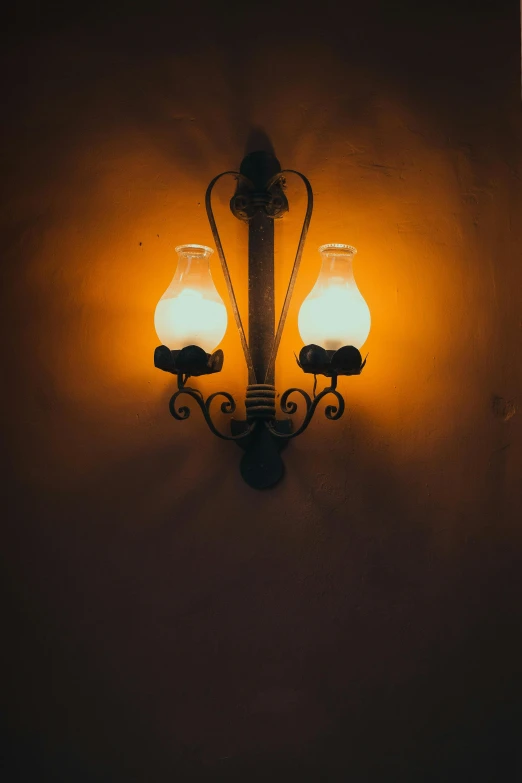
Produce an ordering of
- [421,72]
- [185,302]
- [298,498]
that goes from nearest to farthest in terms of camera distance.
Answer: [185,302]
[298,498]
[421,72]

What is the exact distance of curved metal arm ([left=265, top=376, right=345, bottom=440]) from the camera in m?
1.56

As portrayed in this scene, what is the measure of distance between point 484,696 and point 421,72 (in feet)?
4.35

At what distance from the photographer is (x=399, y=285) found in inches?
69.4

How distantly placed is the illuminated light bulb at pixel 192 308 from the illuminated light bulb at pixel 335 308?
171 mm

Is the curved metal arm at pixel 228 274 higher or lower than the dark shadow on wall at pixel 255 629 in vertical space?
higher

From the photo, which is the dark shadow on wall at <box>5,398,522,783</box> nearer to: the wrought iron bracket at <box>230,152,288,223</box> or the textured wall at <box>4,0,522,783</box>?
the textured wall at <box>4,0,522,783</box>

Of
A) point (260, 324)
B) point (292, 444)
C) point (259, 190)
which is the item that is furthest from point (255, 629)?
point (259, 190)

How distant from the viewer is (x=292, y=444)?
1718 mm

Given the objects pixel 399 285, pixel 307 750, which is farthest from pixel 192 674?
pixel 399 285

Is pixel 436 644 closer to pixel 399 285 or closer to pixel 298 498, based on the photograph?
pixel 298 498

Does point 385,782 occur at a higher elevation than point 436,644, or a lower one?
lower

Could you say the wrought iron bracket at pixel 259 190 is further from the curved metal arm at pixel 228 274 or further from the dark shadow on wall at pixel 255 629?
the dark shadow on wall at pixel 255 629

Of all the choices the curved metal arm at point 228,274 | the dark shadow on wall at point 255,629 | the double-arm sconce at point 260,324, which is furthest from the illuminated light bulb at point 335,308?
the dark shadow on wall at point 255,629

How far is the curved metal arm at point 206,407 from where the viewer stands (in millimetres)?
1595
